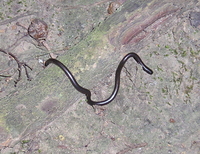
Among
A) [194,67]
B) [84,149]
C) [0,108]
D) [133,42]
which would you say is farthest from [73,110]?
[194,67]

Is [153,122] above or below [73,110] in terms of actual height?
below

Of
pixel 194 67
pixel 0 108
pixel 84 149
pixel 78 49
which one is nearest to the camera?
pixel 0 108

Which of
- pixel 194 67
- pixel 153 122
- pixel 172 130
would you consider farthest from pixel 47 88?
pixel 194 67

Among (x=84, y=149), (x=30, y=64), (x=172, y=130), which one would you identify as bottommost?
(x=172, y=130)

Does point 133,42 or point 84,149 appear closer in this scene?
point 133,42

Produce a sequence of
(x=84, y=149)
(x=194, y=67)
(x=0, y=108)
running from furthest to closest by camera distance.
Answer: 1. (x=194, y=67)
2. (x=84, y=149)
3. (x=0, y=108)

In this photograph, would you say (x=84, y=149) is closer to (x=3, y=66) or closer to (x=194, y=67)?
(x=3, y=66)

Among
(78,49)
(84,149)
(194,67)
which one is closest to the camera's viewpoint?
(78,49)

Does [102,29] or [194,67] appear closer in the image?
[102,29]

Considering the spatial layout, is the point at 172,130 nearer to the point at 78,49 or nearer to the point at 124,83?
the point at 124,83
